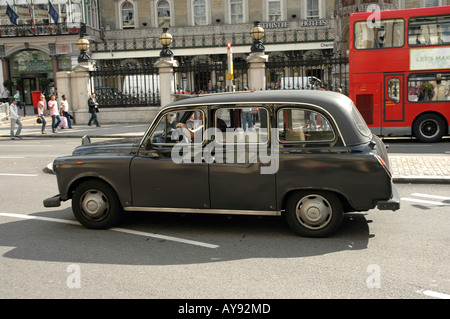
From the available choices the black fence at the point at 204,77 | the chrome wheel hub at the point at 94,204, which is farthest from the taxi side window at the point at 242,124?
the black fence at the point at 204,77

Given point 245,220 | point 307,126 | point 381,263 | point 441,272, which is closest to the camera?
point 441,272

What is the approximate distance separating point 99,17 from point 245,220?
45.3m

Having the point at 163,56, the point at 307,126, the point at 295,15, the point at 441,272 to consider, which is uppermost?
the point at 295,15

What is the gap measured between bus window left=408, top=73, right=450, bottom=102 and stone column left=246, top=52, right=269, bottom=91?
9210mm

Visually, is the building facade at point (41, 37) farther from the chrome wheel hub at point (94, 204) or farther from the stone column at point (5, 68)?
the chrome wheel hub at point (94, 204)

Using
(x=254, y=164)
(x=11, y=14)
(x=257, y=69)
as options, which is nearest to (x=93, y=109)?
(x=257, y=69)

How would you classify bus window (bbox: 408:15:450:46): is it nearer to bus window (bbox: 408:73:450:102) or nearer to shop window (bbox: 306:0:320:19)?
bus window (bbox: 408:73:450:102)

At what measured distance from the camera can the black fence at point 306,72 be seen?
902 inches

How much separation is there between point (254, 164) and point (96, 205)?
7.09ft

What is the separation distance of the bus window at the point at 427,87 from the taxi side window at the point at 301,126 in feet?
36.2

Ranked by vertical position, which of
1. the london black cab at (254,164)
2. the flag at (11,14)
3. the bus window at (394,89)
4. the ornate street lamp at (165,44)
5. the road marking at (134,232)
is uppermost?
the flag at (11,14)
